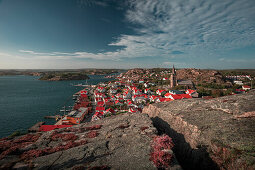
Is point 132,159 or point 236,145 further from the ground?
point 236,145

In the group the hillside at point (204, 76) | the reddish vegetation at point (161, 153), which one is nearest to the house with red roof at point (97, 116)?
the reddish vegetation at point (161, 153)

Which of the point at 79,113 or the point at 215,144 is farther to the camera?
the point at 79,113

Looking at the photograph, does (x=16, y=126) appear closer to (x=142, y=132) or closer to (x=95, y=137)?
(x=95, y=137)

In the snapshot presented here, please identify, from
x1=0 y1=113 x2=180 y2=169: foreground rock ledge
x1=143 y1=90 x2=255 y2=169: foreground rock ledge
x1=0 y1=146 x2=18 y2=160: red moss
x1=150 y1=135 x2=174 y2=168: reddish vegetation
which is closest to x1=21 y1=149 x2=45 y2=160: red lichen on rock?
x1=0 y1=113 x2=180 y2=169: foreground rock ledge

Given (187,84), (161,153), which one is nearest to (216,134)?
(161,153)

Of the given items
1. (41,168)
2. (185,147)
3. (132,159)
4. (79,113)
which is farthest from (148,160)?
(79,113)

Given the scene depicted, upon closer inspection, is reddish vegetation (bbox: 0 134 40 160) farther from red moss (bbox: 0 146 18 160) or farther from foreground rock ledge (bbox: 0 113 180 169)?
foreground rock ledge (bbox: 0 113 180 169)
